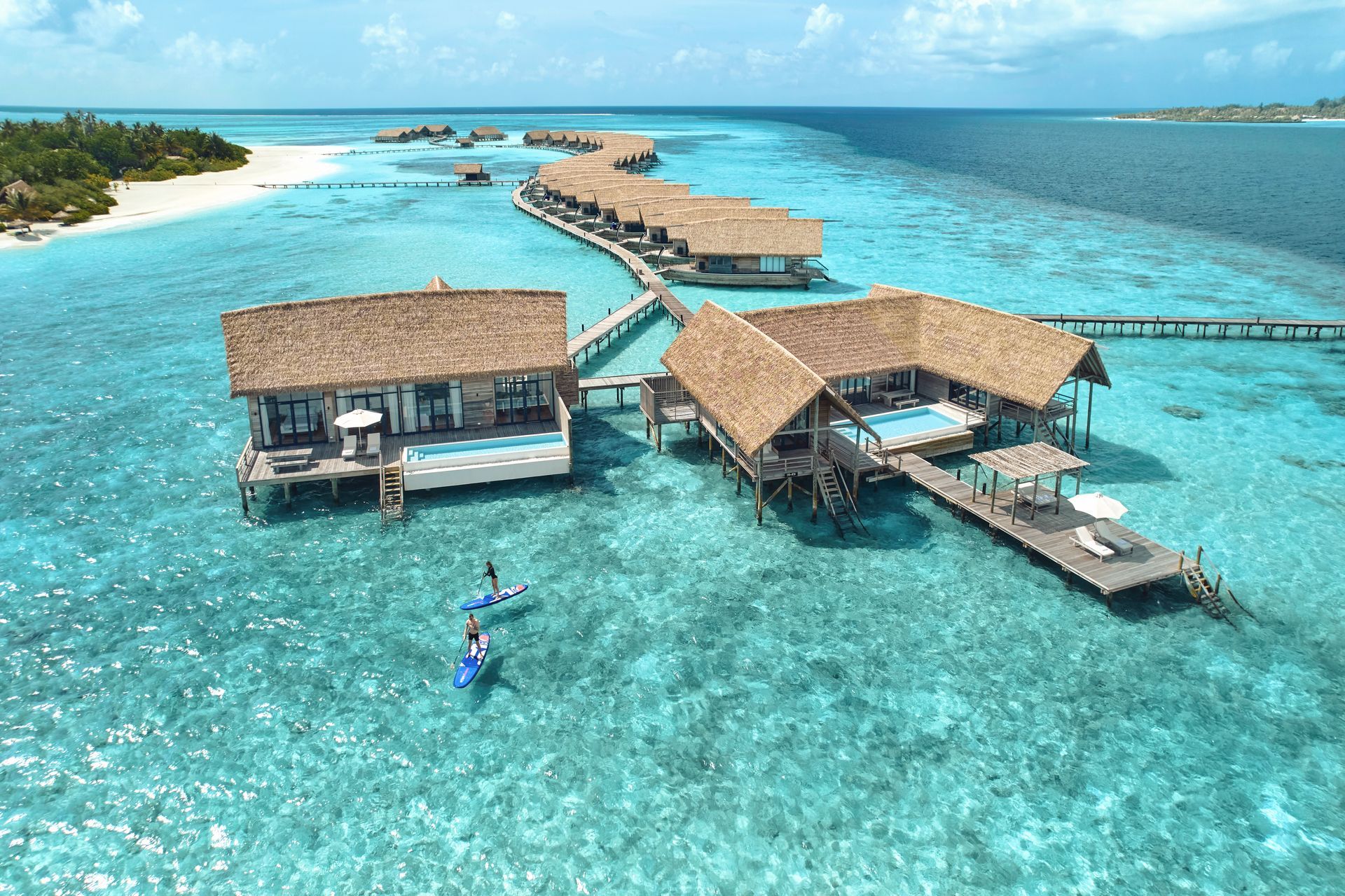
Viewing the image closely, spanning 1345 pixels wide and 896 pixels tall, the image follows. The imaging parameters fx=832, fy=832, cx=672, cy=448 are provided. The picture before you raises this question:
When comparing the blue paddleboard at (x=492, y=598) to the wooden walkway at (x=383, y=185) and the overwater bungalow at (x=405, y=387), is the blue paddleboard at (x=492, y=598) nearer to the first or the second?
the overwater bungalow at (x=405, y=387)

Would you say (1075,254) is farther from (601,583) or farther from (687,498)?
(601,583)

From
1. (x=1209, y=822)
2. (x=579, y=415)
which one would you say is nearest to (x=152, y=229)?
(x=579, y=415)

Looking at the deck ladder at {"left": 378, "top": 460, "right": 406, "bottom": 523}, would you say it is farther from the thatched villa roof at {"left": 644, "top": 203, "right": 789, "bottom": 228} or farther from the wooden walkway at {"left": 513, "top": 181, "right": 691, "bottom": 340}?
the thatched villa roof at {"left": 644, "top": 203, "right": 789, "bottom": 228}

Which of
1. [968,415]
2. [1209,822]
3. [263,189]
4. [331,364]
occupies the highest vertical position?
[263,189]

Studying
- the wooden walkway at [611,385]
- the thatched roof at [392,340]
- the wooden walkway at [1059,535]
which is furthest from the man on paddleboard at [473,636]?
the wooden walkway at [611,385]

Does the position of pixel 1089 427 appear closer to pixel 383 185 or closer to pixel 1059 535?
pixel 1059 535
